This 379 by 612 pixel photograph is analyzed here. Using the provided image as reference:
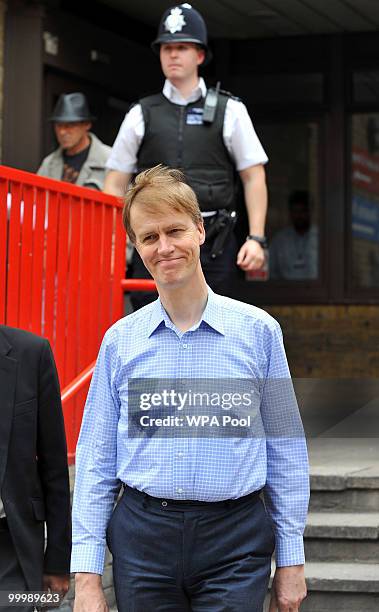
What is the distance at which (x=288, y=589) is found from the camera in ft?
10.4

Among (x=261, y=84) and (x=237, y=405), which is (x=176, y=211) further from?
(x=261, y=84)

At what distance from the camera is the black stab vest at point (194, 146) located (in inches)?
234

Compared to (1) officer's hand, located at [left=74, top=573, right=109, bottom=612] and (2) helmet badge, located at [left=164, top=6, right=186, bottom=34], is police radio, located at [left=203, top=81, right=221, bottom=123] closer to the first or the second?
(2) helmet badge, located at [left=164, top=6, right=186, bottom=34]

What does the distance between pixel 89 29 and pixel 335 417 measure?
3.98 m

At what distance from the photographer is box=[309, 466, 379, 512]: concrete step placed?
5828mm

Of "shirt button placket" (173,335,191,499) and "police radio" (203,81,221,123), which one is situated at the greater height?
"police radio" (203,81,221,123)

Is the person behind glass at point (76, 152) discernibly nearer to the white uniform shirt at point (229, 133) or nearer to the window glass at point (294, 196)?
the white uniform shirt at point (229, 133)

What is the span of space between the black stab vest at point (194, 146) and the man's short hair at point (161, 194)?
269 centimetres

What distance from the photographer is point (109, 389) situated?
3232 millimetres

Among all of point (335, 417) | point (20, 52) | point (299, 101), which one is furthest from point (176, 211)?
point (299, 101)

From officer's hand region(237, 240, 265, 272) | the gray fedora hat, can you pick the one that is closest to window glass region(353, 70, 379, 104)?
the gray fedora hat

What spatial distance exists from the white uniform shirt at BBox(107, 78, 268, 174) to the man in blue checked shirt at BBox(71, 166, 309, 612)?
9.06 ft

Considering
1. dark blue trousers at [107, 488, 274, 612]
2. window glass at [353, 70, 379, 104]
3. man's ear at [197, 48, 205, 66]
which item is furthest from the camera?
window glass at [353, 70, 379, 104]

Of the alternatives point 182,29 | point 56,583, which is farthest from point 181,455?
point 182,29
